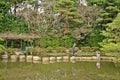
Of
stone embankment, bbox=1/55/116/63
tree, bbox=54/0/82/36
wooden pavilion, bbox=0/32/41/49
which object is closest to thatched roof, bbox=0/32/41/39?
wooden pavilion, bbox=0/32/41/49

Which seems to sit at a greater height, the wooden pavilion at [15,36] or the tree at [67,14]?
the tree at [67,14]

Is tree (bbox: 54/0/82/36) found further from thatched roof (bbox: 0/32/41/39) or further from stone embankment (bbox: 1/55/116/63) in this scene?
stone embankment (bbox: 1/55/116/63)

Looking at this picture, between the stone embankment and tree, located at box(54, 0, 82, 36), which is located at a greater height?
tree, located at box(54, 0, 82, 36)

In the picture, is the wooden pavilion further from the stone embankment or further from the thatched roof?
the stone embankment

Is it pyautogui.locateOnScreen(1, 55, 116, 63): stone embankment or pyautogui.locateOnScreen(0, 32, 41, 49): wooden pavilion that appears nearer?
pyautogui.locateOnScreen(1, 55, 116, 63): stone embankment

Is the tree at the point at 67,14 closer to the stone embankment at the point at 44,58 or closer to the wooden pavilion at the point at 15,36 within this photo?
the wooden pavilion at the point at 15,36

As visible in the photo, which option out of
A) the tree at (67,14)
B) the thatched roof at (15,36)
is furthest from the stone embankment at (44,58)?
the tree at (67,14)

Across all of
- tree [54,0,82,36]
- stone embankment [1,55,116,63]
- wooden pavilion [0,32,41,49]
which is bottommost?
stone embankment [1,55,116,63]

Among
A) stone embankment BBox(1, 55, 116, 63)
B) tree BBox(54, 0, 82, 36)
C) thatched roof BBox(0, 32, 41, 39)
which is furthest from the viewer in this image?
tree BBox(54, 0, 82, 36)

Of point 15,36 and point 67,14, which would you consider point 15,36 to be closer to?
point 15,36

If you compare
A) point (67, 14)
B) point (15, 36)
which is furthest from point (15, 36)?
point (67, 14)

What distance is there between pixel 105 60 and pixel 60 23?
901cm

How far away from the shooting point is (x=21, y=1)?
101ft

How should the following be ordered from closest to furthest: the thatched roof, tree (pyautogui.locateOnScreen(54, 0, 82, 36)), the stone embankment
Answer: the stone embankment → the thatched roof → tree (pyautogui.locateOnScreen(54, 0, 82, 36))
